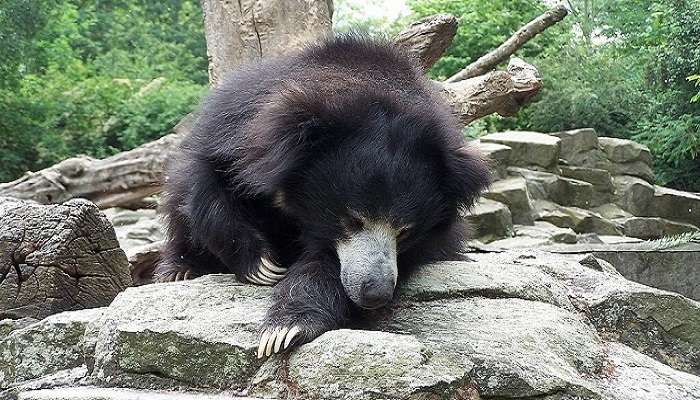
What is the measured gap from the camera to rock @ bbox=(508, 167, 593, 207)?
491 inches

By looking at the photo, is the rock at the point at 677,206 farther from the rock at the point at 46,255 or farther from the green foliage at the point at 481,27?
the rock at the point at 46,255

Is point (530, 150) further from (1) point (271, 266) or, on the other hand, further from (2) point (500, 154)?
(1) point (271, 266)

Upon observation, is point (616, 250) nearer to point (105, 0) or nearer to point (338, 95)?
point (338, 95)

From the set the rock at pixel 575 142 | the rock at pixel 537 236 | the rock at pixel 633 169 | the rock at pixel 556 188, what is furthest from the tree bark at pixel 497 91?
the rock at pixel 633 169

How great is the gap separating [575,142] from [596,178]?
78 centimetres

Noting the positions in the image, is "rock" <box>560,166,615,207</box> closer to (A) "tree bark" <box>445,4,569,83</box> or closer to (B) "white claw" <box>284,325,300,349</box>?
(A) "tree bark" <box>445,4,569,83</box>

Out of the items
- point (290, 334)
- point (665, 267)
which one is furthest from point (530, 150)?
point (290, 334)

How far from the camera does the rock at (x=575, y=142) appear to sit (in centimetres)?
1432

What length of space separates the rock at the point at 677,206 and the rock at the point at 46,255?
11.9 m

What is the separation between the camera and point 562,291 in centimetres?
316

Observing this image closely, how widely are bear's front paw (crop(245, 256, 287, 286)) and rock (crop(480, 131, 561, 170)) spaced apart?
10288mm

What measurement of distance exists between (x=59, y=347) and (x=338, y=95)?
1156mm

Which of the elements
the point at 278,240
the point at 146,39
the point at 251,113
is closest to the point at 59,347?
the point at 278,240

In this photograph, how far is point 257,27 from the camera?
15.1 feet
